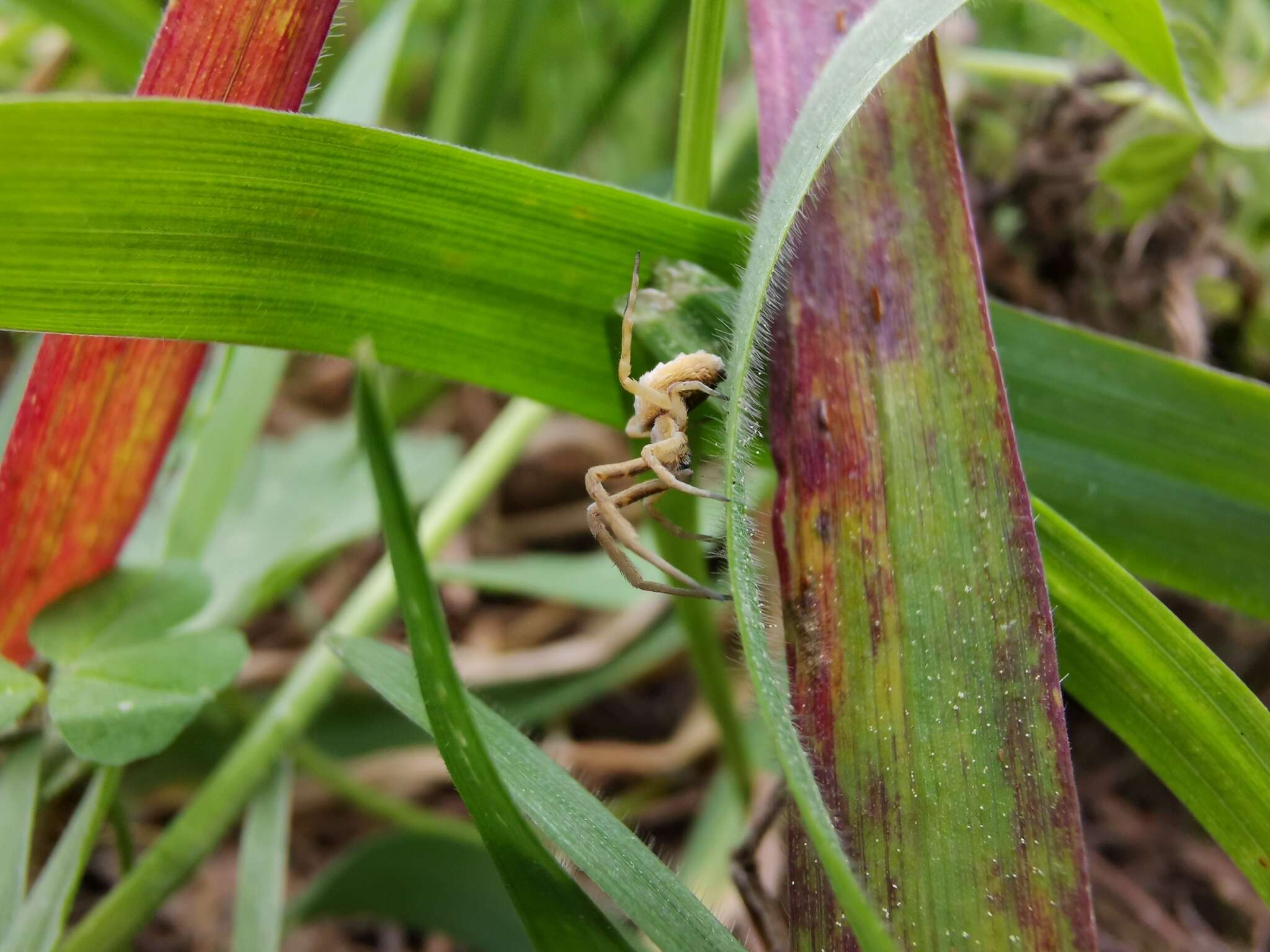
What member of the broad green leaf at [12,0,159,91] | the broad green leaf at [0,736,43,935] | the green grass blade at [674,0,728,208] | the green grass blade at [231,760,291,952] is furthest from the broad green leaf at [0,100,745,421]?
the broad green leaf at [12,0,159,91]

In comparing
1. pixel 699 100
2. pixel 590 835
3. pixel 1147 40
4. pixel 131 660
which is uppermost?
pixel 1147 40

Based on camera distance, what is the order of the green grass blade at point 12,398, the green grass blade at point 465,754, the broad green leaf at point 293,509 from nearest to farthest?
1. the green grass blade at point 465,754
2. the green grass blade at point 12,398
3. the broad green leaf at point 293,509

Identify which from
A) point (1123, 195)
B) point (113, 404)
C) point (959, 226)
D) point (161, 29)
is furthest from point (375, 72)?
point (1123, 195)

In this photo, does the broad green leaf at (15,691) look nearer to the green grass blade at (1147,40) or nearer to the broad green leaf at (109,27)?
the broad green leaf at (109,27)

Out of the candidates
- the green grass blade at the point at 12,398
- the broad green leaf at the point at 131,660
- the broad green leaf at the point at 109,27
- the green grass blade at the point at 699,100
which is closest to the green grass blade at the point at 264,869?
the broad green leaf at the point at 131,660

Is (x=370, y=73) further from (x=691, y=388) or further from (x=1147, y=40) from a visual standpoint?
(x=1147, y=40)

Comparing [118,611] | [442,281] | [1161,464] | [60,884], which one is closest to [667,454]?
[442,281]
